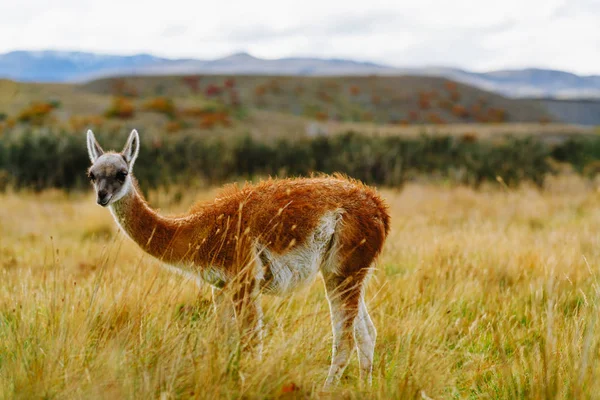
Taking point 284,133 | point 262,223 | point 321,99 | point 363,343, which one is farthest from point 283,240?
point 321,99

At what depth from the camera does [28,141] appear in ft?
52.6

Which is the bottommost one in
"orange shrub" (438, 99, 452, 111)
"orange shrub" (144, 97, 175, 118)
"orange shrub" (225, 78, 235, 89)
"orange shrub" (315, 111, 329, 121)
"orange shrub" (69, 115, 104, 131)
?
"orange shrub" (69, 115, 104, 131)

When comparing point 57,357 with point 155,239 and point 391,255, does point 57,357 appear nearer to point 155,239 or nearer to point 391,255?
point 155,239

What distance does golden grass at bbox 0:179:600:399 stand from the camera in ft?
9.86

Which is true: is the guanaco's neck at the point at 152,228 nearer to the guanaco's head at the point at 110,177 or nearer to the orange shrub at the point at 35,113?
the guanaco's head at the point at 110,177

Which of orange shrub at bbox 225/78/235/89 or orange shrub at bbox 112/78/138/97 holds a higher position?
orange shrub at bbox 225/78/235/89

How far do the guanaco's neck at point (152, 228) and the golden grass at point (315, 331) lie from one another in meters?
0.21

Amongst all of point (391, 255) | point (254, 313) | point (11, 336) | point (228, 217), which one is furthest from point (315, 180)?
point (391, 255)

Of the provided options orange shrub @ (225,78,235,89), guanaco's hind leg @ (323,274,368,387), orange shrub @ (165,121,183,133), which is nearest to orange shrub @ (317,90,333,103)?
orange shrub @ (225,78,235,89)

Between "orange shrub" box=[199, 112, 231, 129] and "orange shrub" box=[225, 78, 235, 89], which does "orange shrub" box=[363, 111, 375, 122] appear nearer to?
"orange shrub" box=[225, 78, 235, 89]

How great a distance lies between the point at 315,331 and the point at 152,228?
1365 millimetres

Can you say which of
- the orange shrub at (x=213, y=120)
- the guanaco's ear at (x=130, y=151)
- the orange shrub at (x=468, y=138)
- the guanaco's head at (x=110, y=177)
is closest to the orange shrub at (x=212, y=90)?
the orange shrub at (x=213, y=120)

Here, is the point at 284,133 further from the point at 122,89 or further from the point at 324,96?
the point at 122,89

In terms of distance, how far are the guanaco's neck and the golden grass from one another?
0.68 ft
